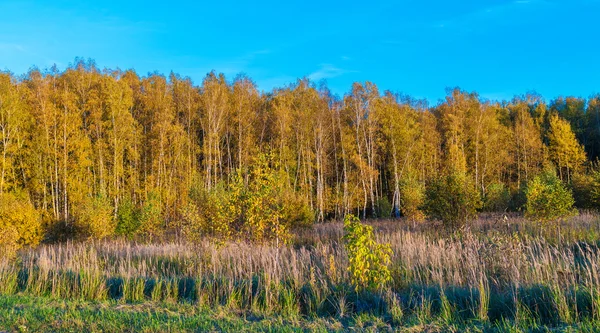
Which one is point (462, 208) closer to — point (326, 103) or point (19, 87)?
point (326, 103)

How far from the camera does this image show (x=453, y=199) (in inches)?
534

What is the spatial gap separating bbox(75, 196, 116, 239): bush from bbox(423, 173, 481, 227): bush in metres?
17.1

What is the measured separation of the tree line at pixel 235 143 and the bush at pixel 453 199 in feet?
36.3

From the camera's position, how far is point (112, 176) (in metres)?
36.4

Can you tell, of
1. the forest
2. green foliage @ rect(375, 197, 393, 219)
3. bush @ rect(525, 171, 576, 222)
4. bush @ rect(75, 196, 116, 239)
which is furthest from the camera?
green foliage @ rect(375, 197, 393, 219)

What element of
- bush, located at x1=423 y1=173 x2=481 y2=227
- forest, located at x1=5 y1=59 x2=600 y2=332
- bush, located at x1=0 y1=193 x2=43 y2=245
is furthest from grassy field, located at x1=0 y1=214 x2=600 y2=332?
bush, located at x1=0 y1=193 x2=43 y2=245

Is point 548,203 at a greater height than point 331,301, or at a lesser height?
greater

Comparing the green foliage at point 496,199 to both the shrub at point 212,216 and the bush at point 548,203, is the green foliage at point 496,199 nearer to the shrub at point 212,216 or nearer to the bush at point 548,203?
the bush at point 548,203

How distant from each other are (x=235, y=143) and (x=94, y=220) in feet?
78.7

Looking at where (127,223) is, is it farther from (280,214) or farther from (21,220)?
(280,214)

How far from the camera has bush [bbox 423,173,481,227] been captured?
533 inches

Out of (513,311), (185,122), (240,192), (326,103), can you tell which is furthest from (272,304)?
(185,122)

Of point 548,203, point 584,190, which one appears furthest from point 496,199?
point 548,203

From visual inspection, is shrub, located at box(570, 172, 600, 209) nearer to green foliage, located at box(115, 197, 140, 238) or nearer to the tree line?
the tree line
